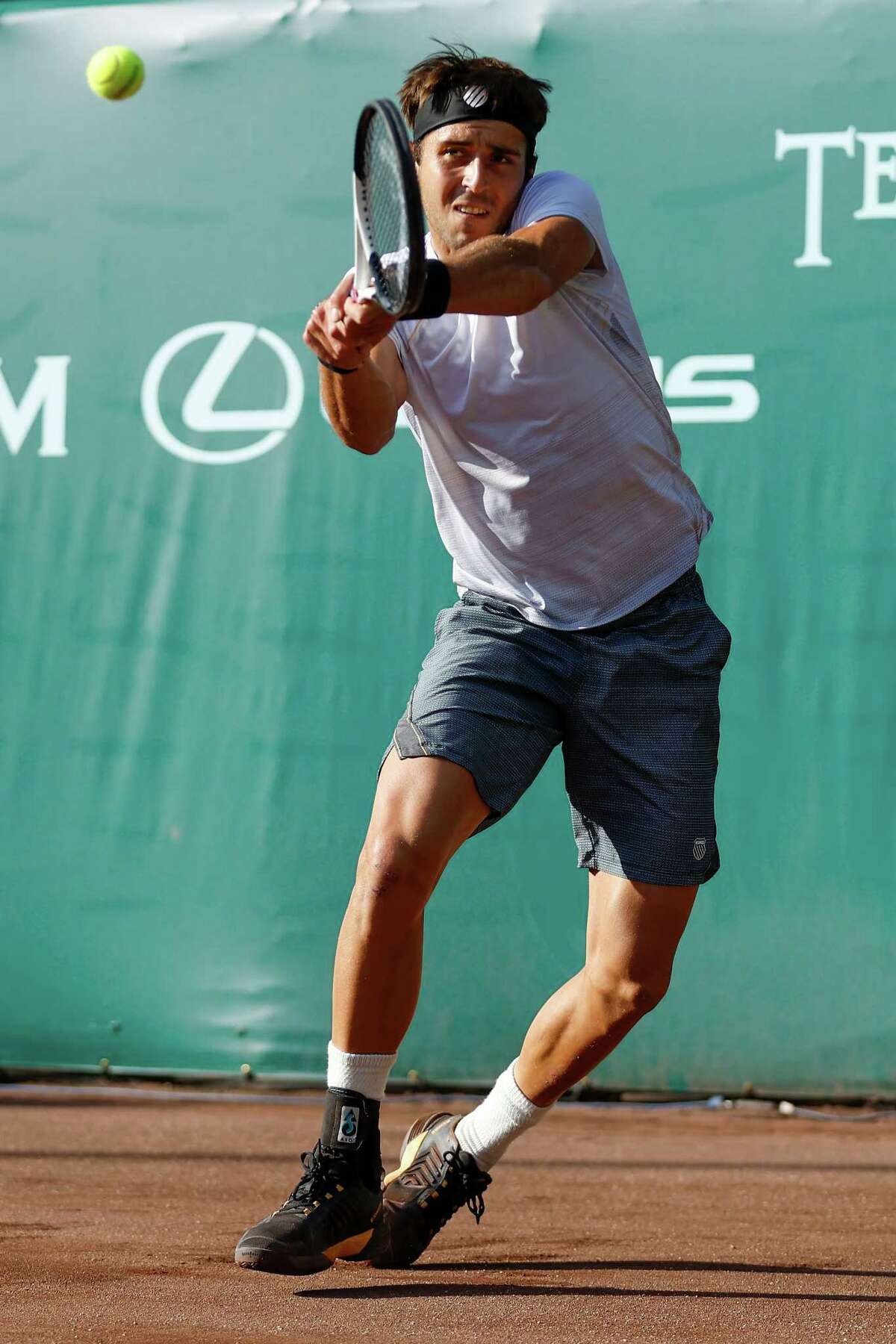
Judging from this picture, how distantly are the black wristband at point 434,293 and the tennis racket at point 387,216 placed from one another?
1 centimetres

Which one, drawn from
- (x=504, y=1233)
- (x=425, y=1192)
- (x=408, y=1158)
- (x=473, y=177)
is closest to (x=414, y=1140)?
Answer: (x=408, y=1158)

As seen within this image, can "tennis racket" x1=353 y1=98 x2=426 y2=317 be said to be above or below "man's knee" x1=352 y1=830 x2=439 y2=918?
above

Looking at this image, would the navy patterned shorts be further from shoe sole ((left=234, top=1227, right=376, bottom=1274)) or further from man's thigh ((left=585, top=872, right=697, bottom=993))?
shoe sole ((left=234, top=1227, right=376, bottom=1274))

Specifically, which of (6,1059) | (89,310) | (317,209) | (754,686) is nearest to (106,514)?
(89,310)

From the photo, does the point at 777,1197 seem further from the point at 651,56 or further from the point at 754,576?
the point at 651,56

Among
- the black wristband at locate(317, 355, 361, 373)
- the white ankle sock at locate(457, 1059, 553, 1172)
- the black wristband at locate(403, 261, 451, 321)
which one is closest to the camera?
the black wristband at locate(403, 261, 451, 321)

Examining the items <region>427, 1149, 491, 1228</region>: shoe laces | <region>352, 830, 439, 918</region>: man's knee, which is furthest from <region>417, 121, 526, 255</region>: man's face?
<region>427, 1149, 491, 1228</region>: shoe laces

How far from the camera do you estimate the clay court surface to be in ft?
6.41

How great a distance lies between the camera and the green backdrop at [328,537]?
378cm

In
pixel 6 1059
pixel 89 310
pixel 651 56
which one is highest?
pixel 651 56

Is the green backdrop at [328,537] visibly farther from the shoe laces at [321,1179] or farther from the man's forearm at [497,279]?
the man's forearm at [497,279]

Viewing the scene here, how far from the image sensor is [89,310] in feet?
13.7

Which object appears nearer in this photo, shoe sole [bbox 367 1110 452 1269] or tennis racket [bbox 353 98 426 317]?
tennis racket [bbox 353 98 426 317]

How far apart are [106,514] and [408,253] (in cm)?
243
